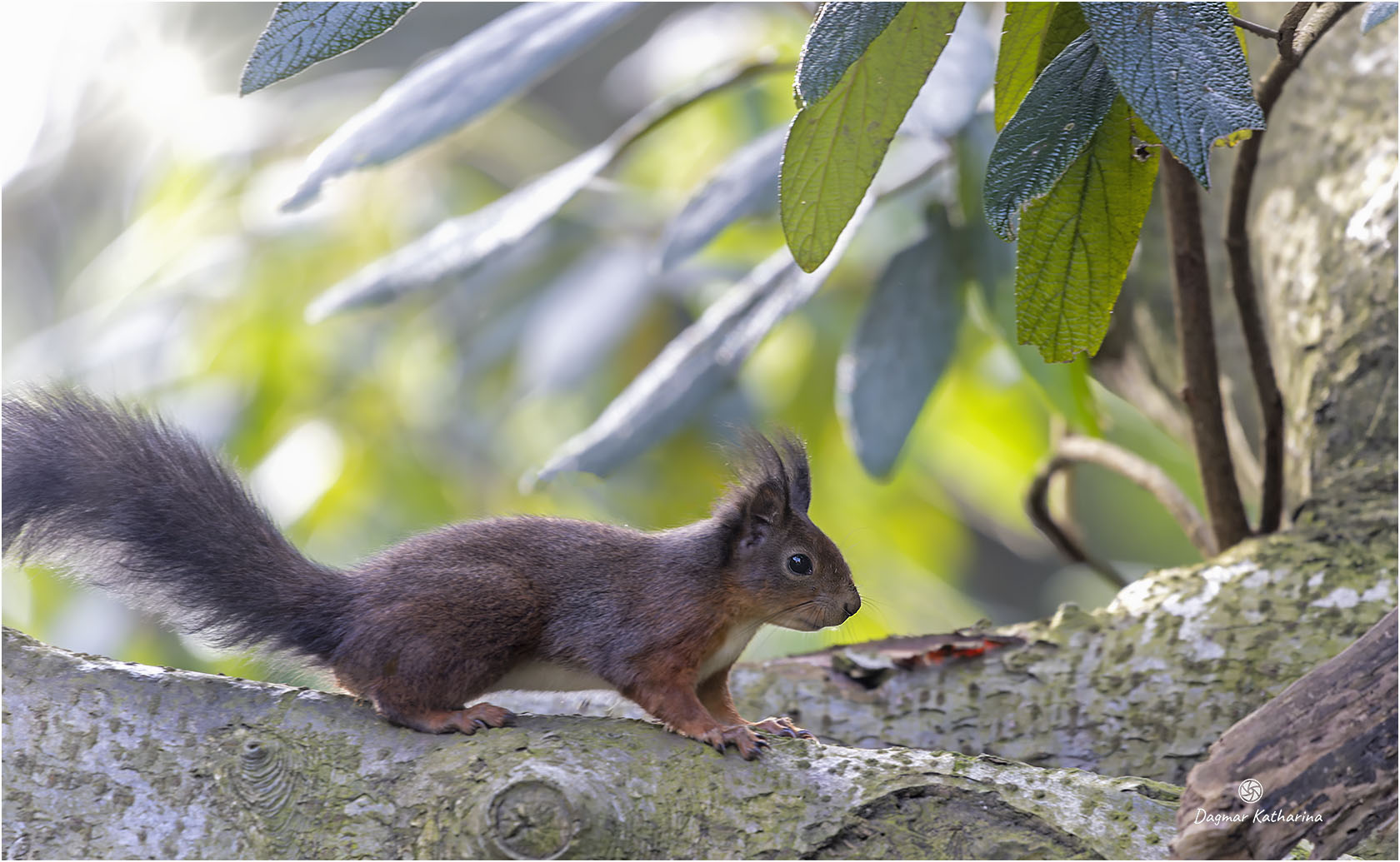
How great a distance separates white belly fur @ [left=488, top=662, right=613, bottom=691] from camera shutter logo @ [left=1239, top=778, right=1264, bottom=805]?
893 millimetres

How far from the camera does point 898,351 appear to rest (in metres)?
2.40

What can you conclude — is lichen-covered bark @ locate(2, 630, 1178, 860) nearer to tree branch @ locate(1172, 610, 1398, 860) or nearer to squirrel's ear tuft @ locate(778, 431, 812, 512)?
tree branch @ locate(1172, 610, 1398, 860)

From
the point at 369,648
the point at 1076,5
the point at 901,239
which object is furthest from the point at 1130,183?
the point at 901,239

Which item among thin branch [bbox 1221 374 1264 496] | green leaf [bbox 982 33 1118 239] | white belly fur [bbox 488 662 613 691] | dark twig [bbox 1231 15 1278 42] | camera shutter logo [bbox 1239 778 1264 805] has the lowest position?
camera shutter logo [bbox 1239 778 1264 805]

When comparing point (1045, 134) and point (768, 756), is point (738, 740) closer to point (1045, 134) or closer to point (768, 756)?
point (768, 756)

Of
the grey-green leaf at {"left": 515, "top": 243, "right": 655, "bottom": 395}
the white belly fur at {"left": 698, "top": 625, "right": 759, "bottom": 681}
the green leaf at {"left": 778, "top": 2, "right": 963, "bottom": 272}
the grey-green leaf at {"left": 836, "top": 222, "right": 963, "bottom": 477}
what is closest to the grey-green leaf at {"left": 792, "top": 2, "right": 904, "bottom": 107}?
the green leaf at {"left": 778, "top": 2, "right": 963, "bottom": 272}

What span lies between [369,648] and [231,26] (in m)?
5.62

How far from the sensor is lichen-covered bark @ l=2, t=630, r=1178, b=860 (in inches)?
51.4

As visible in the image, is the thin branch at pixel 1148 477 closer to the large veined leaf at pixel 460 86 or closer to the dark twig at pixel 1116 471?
the dark twig at pixel 1116 471

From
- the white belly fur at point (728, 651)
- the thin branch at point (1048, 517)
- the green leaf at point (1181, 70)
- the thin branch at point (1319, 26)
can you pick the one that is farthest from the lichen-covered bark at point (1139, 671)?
the green leaf at point (1181, 70)

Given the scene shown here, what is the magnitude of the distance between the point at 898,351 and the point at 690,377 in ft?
1.43

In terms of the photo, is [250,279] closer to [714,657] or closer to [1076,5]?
[714,657]

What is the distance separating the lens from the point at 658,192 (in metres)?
4.11

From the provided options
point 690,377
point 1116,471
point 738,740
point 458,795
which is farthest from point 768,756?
point 1116,471
